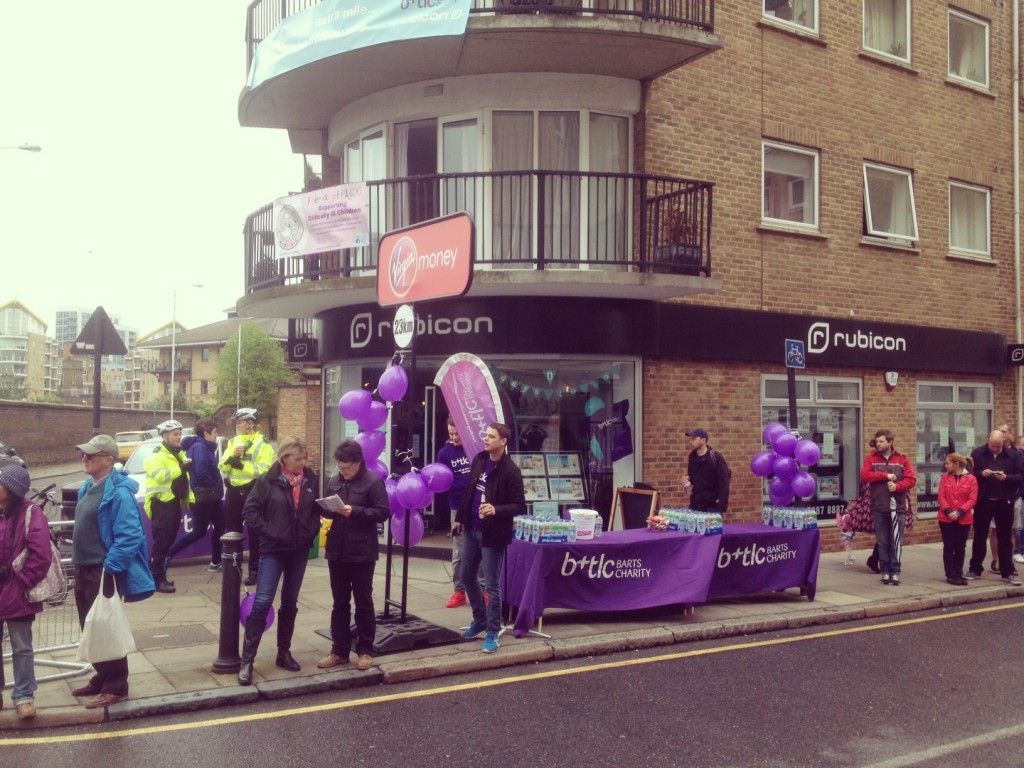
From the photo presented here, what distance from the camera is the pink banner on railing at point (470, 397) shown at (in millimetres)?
7906

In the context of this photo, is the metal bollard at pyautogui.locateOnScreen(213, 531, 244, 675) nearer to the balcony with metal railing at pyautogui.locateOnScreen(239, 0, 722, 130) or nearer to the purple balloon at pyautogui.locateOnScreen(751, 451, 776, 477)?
the purple balloon at pyautogui.locateOnScreen(751, 451, 776, 477)

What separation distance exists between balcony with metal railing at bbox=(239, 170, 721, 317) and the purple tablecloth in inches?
138

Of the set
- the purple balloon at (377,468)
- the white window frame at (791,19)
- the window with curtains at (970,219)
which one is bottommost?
the purple balloon at (377,468)

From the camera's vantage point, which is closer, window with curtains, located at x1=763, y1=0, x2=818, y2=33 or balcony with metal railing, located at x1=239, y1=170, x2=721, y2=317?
balcony with metal railing, located at x1=239, y1=170, x2=721, y2=317

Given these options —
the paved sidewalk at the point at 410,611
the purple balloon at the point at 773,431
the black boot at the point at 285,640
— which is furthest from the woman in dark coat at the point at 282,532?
the purple balloon at the point at 773,431

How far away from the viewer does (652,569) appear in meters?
8.55

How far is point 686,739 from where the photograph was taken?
17.9ft

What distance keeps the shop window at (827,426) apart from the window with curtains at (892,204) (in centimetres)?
259

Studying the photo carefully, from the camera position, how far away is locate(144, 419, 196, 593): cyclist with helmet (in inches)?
390

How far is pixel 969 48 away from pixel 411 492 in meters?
14.0

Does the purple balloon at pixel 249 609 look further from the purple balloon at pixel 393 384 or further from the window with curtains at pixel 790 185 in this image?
the window with curtains at pixel 790 185

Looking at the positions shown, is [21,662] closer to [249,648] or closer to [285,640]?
[249,648]

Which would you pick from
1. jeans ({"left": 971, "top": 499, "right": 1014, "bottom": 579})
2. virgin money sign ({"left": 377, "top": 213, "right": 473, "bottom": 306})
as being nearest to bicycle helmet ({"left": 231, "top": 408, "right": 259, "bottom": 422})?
virgin money sign ({"left": 377, "top": 213, "right": 473, "bottom": 306})

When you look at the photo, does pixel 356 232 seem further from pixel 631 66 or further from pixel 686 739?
pixel 686 739
